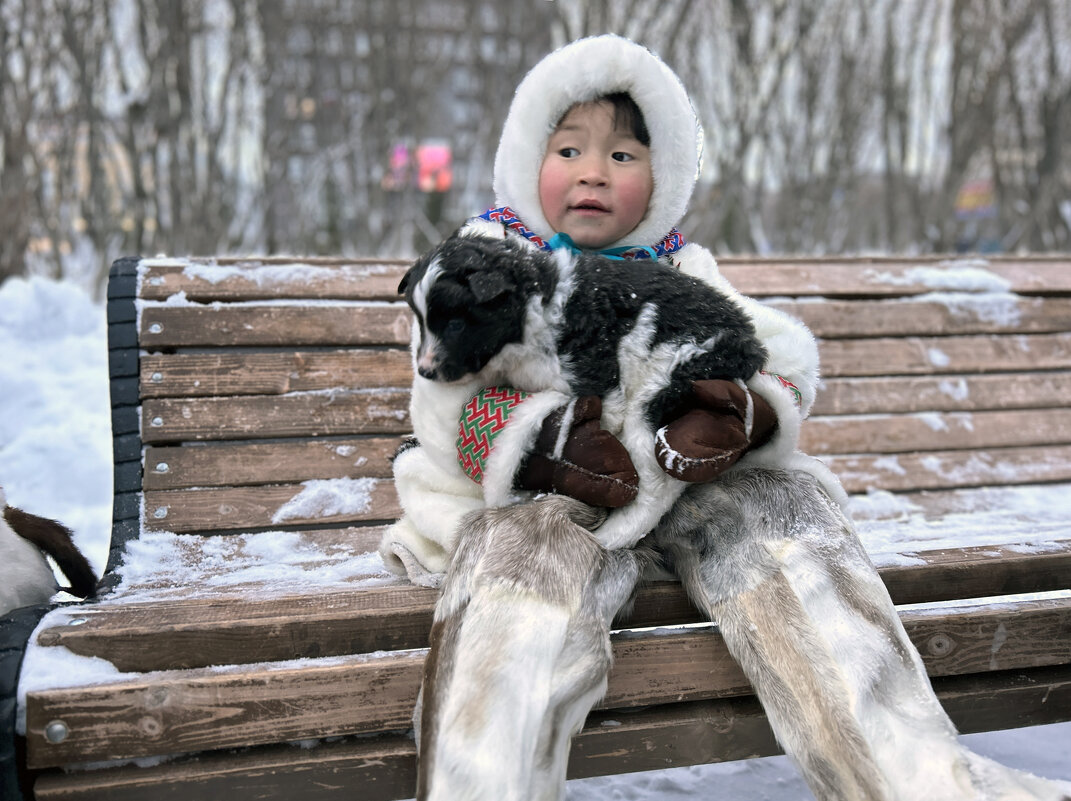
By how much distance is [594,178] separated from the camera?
2.01 meters

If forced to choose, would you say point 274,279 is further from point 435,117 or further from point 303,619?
point 435,117

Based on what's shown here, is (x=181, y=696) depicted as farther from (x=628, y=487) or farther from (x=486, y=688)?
(x=628, y=487)

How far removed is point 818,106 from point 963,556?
8057 mm

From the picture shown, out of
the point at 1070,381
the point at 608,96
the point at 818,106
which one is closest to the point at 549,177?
the point at 608,96

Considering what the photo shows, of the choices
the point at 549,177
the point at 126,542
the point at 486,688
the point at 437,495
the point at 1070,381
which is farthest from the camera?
the point at 1070,381

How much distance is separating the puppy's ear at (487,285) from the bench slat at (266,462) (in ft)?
3.73

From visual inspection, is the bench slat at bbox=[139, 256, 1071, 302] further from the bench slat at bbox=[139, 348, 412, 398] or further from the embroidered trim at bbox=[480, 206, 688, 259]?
the embroidered trim at bbox=[480, 206, 688, 259]

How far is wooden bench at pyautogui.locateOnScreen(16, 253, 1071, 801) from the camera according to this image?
146 centimetres

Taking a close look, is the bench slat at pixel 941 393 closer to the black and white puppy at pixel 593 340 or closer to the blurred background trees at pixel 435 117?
the black and white puppy at pixel 593 340

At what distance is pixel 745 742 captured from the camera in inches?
64.7

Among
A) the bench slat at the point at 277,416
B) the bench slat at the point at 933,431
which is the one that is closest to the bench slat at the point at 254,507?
the bench slat at the point at 277,416

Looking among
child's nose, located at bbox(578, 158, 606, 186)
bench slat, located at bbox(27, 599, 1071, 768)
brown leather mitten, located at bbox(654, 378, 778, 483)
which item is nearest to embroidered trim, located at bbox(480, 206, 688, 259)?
child's nose, located at bbox(578, 158, 606, 186)

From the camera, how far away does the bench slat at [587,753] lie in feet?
4.68

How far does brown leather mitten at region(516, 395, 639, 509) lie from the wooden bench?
25cm
